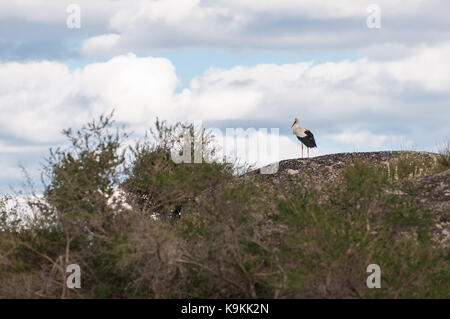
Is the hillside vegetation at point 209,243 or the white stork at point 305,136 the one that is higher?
the white stork at point 305,136

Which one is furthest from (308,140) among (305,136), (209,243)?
(209,243)

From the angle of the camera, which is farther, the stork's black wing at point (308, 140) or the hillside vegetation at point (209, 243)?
the stork's black wing at point (308, 140)

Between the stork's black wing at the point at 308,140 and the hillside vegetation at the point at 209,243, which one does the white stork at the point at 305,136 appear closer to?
the stork's black wing at the point at 308,140

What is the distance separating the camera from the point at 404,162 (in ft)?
69.3

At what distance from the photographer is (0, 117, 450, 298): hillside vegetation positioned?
8.01 m

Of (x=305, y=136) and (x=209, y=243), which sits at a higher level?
(x=305, y=136)

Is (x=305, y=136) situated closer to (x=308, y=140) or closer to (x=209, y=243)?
(x=308, y=140)

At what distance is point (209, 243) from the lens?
27.6 feet

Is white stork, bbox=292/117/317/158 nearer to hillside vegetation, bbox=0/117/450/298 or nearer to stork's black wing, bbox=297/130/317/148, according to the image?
stork's black wing, bbox=297/130/317/148

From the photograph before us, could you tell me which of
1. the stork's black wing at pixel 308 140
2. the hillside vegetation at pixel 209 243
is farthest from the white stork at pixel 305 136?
the hillside vegetation at pixel 209 243

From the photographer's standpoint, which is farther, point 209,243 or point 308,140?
point 308,140

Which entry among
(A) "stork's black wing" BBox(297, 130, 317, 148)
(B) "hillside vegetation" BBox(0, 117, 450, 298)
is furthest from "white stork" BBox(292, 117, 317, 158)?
(B) "hillside vegetation" BBox(0, 117, 450, 298)

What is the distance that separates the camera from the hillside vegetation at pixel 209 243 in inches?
315
